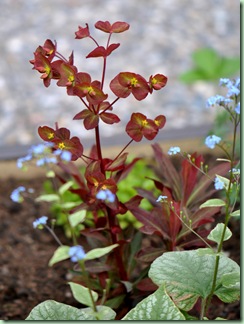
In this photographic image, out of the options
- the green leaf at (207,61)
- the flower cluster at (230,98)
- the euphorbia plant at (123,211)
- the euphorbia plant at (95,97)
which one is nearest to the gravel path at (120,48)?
the green leaf at (207,61)

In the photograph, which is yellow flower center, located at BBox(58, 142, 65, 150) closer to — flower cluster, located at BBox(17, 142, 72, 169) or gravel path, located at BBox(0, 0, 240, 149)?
flower cluster, located at BBox(17, 142, 72, 169)

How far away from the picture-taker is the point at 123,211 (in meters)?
1.84

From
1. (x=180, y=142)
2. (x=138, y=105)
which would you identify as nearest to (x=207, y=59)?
(x=138, y=105)

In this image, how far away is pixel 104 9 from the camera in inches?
202

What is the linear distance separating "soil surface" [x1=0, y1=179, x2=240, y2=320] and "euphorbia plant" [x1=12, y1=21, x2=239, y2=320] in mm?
259

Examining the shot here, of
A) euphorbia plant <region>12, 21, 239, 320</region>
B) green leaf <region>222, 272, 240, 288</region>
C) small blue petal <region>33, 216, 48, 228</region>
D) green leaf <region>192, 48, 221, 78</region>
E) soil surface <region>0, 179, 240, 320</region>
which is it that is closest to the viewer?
euphorbia plant <region>12, 21, 239, 320</region>

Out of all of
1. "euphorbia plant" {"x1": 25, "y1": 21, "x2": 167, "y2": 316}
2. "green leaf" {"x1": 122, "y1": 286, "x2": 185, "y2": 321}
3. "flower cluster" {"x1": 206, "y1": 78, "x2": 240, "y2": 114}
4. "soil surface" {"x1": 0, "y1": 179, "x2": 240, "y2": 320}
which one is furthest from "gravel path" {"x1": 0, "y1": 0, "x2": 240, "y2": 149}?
"green leaf" {"x1": 122, "y1": 286, "x2": 185, "y2": 321}

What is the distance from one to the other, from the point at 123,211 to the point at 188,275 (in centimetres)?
27

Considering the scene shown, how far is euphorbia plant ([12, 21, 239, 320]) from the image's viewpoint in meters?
1.49

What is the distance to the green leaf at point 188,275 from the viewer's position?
1.62m

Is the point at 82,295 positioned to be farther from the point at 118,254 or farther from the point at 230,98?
the point at 230,98

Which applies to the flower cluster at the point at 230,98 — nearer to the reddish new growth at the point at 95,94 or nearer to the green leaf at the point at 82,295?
the reddish new growth at the point at 95,94

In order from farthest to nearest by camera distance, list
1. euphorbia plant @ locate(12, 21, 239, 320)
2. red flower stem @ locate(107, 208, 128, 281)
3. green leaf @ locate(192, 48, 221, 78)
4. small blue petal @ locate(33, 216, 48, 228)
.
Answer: green leaf @ locate(192, 48, 221, 78)
red flower stem @ locate(107, 208, 128, 281)
small blue petal @ locate(33, 216, 48, 228)
euphorbia plant @ locate(12, 21, 239, 320)

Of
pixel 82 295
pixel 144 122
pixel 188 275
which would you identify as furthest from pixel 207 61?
pixel 82 295
